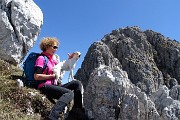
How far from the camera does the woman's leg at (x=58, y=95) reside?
35.0 feet

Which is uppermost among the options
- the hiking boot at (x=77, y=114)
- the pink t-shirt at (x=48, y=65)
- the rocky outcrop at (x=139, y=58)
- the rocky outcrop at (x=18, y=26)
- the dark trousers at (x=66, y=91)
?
the rocky outcrop at (x=139, y=58)

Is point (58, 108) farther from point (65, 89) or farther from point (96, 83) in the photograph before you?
point (96, 83)

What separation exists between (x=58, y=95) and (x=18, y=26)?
814 centimetres

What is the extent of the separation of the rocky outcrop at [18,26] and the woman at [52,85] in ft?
19.8

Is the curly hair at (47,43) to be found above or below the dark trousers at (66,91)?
above

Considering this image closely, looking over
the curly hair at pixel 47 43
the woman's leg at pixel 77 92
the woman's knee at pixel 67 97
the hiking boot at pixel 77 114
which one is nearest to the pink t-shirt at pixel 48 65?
the curly hair at pixel 47 43

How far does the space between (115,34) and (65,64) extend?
429 ft

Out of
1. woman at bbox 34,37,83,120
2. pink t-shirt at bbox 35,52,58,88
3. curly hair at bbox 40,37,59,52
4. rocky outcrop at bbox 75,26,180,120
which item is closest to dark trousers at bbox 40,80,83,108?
woman at bbox 34,37,83,120

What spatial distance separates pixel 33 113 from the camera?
1196 cm

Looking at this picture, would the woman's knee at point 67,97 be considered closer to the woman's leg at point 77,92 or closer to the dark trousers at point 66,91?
the dark trousers at point 66,91

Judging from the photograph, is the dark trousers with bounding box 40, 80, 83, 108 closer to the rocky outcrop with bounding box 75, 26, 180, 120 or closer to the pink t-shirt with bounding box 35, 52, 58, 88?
the pink t-shirt with bounding box 35, 52, 58, 88

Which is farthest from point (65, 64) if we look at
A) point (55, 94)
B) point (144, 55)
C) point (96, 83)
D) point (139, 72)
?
point (144, 55)

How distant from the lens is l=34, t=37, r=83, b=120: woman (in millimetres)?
11367

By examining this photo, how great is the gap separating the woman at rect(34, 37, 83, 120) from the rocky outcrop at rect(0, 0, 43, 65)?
603 centimetres
